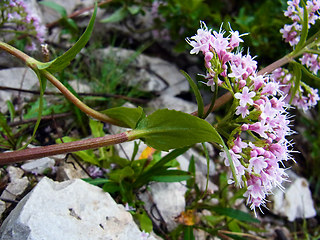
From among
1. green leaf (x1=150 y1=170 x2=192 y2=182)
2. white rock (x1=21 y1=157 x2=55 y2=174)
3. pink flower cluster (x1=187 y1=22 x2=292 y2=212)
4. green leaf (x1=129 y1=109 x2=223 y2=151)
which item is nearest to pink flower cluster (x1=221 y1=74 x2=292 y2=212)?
pink flower cluster (x1=187 y1=22 x2=292 y2=212)

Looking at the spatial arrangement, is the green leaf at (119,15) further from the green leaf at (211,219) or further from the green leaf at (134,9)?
the green leaf at (211,219)

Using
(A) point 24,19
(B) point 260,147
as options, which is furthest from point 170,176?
(A) point 24,19

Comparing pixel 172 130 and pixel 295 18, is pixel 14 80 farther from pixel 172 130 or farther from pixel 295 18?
pixel 295 18

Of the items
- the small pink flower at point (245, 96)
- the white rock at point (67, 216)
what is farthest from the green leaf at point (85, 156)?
the small pink flower at point (245, 96)

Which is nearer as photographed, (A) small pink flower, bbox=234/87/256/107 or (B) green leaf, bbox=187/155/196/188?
(A) small pink flower, bbox=234/87/256/107

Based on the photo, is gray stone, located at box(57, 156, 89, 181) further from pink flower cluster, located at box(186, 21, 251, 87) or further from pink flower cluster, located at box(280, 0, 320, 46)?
pink flower cluster, located at box(280, 0, 320, 46)

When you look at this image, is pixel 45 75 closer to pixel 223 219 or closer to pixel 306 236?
pixel 223 219

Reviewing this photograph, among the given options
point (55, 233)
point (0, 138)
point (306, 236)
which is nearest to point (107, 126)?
point (0, 138)
